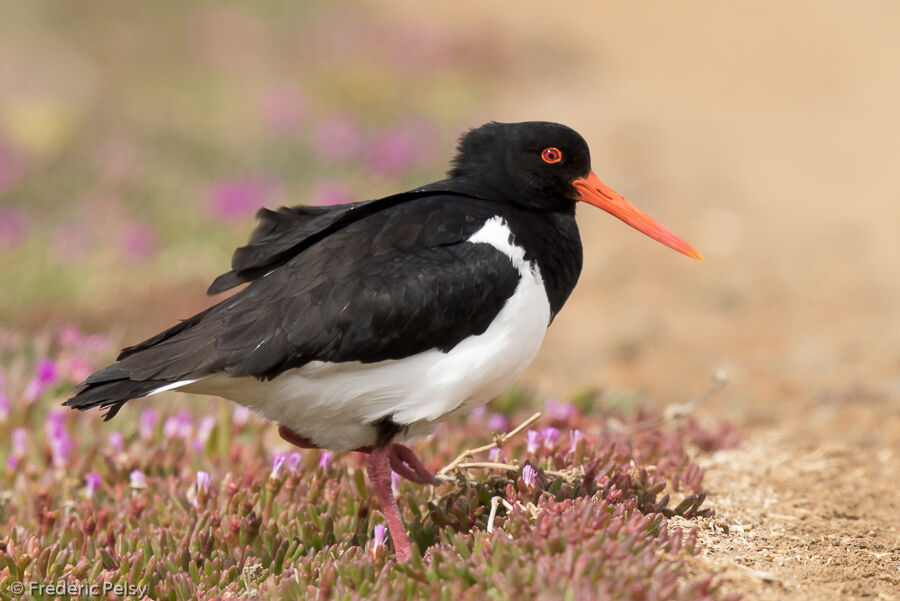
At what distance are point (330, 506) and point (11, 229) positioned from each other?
6.27 metres

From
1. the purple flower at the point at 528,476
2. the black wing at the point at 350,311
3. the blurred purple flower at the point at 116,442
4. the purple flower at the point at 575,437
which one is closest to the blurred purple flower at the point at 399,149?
the blurred purple flower at the point at 116,442

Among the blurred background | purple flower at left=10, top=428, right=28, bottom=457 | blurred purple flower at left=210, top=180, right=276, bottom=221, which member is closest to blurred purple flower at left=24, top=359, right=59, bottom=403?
purple flower at left=10, top=428, right=28, bottom=457

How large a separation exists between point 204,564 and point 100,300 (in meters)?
5.24

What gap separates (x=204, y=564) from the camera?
441 centimetres

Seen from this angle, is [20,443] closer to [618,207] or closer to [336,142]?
[618,207]

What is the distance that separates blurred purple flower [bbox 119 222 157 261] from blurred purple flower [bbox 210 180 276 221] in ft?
2.53

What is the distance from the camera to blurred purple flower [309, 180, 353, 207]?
33.5ft

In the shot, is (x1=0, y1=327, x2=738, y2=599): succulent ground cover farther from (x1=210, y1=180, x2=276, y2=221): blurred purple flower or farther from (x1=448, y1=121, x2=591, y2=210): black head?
(x1=210, y1=180, x2=276, y2=221): blurred purple flower

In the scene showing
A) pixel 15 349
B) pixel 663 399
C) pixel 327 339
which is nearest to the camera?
pixel 327 339

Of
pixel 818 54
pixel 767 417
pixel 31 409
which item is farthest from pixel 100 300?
pixel 818 54

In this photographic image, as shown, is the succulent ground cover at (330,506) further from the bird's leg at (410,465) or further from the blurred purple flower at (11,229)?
the blurred purple flower at (11,229)

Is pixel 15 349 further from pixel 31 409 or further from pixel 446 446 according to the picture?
pixel 446 446

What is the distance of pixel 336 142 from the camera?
39.7ft

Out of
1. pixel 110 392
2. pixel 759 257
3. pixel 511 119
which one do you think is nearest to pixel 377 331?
pixel 110 392
